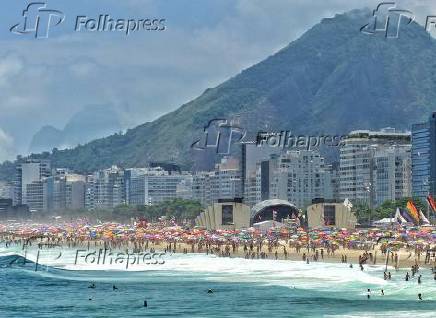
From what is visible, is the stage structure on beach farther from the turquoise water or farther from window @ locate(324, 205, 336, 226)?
the turquoise water

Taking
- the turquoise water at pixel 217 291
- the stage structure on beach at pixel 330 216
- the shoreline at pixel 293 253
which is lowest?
the turquoise water at pixel 217 291

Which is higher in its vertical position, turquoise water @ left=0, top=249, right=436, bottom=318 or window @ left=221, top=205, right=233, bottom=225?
window @ left=221, top=205, right=233, bottom=225

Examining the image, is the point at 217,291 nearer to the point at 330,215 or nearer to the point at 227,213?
the point at 330,215

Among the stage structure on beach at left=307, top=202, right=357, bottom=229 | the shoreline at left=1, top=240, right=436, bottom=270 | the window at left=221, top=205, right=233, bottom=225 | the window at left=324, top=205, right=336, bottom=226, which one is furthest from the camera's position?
the window at left=221, top=205, right=233, bottom=225

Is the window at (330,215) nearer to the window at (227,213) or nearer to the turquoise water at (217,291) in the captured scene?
the window at (227,213)

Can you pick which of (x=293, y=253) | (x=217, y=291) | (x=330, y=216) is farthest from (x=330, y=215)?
(x=217, y=291)

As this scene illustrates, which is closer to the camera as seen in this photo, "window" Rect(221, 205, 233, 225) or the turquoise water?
the turquoise water

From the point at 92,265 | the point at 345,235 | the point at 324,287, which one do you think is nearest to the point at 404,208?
the point at 345,235

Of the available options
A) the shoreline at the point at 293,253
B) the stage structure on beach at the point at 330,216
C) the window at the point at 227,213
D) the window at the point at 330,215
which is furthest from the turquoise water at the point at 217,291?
the window at the point at 227,213

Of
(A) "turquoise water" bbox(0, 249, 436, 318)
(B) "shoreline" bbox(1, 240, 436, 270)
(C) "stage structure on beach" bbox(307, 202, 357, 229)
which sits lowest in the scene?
(A) "turquoise water" bbox(0, 249, 436, 318)

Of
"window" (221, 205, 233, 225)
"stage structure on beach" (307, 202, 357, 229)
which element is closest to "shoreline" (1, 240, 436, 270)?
"window" (221, 205, 233, 225)
